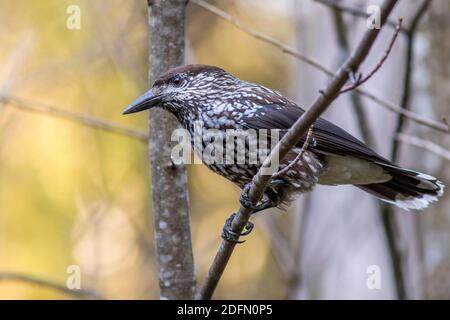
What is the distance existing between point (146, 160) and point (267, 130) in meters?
4.34

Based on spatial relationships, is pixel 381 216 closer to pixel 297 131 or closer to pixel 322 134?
pixel 322 134

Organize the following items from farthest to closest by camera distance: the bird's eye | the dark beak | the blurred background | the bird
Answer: the blurred background → the bird's eye → the dark beak → the bird

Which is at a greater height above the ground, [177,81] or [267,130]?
[177,81]

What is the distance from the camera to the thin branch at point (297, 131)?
8.05 feet

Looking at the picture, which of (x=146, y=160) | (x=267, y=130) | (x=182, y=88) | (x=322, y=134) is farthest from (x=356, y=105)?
(x=146, y=160)

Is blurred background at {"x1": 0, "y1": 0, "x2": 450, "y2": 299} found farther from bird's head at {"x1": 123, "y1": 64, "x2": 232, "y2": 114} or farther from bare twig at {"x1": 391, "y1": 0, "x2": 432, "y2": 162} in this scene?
bird's head at {"x1": 123, "y1": 64, "x2": 232, "y2": 114}

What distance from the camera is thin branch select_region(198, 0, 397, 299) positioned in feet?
8.05

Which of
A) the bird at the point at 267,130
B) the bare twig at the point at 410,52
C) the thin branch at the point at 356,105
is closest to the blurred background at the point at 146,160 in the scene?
the thin branch at the point at 356,105

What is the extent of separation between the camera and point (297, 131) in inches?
112

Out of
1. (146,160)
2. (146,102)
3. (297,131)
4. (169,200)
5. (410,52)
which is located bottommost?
(297,131)

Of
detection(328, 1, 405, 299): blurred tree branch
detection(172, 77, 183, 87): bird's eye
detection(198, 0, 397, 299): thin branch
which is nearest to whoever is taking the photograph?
detection(198, 0, 397, 299): thin branch

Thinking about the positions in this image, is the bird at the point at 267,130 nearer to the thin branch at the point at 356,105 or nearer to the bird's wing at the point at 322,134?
the bird's wing at the point at 322,134

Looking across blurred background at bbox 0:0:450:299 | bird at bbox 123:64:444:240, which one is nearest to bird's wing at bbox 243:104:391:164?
bird at bbox 123:64:444:240
